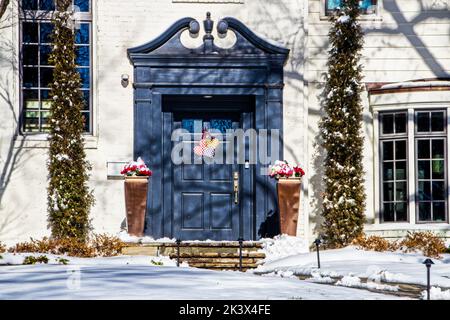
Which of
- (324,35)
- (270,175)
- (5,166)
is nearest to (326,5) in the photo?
(324,35)

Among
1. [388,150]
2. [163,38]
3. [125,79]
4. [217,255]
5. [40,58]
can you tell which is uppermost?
[163,38]

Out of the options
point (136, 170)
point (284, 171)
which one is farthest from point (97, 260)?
point (284, 171)

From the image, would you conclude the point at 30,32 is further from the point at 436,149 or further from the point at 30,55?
the point at 436,149

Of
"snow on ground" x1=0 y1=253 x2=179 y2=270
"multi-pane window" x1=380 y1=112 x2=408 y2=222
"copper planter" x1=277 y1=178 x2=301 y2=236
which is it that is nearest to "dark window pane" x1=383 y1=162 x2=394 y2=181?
"multi-pane window" x1=380 y1=112 x2=408 y2=222

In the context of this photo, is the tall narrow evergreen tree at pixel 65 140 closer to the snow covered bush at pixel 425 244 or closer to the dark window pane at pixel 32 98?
the dark window pane at pixel 32 98

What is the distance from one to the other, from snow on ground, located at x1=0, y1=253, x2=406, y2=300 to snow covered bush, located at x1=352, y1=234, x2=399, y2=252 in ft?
15.5

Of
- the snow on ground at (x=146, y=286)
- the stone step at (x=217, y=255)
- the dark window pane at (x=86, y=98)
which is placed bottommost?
the stone step at (x=217, y=255)

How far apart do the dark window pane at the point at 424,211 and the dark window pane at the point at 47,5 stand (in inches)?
271

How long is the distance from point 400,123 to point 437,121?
0.61 m

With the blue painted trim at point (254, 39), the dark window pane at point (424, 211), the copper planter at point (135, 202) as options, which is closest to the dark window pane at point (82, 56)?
the copper planter at point (135, 202)

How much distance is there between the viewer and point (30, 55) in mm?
16891

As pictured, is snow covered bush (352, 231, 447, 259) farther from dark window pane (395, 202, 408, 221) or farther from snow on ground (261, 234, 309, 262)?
dark window pane (395, 202, 408, 221)

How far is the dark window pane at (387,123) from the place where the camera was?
17422 millimetres

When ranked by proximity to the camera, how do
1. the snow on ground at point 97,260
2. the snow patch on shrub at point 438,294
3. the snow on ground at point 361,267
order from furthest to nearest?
1. the snow on ground at point 97,260
2. the snow on ground at point 361,267
3. the snow patch on shrub at point 438,294
